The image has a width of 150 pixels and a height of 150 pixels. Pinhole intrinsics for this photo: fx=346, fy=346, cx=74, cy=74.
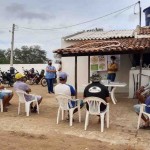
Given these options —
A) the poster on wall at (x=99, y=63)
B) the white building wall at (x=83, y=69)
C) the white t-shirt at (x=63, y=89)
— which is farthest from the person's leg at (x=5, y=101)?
the poster on wall at (x=99, y=63)

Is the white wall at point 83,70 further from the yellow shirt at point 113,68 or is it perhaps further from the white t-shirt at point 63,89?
the white t-shirt at point 63,89

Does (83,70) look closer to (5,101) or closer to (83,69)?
(83,69)

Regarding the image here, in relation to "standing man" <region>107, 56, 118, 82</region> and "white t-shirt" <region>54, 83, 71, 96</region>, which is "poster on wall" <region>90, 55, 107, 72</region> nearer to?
"standing man" <region>107, 56, 118, 82</region>

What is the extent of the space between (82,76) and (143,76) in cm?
432

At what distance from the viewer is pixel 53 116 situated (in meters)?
10.4

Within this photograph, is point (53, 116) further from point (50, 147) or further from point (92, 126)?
point (50, 147)

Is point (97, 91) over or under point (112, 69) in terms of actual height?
under

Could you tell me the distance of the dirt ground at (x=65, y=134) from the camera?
702 centimetres

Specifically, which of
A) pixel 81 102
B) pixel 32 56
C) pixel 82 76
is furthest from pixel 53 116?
pixel 32 56

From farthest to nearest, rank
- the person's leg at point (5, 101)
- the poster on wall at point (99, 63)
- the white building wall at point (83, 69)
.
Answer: the poster on wall at point (99, 63) < the white building wall at point (83, 69) < the person's leg at point (5, 101)

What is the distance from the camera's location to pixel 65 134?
8078 millimetres

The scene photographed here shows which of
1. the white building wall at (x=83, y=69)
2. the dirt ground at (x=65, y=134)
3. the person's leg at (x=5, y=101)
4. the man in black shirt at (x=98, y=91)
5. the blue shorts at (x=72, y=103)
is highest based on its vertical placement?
the white building wall at (x=83, y=69)

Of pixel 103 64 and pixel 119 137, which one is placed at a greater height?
pixel 103 64

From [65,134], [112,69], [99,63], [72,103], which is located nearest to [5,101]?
[72,103]
